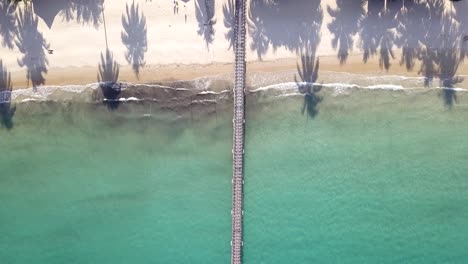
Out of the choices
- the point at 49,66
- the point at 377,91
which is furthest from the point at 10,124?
the point at 377,91

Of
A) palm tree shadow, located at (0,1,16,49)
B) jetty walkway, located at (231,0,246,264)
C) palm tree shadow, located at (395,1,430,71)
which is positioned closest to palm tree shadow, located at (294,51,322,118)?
jetty walkway, located at (231,0,246,264)

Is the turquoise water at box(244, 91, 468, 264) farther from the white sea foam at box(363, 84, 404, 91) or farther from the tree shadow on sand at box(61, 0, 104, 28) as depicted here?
the tree shadow on sand at box(61, 0, 104, 28)

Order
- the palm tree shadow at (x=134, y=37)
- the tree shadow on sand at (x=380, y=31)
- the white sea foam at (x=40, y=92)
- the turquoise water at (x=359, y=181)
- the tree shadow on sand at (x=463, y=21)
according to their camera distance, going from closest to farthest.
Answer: the tree shadow on sand at (x=463, y=21), the tree shadow on sand at (x=380, y=31), the turquoise water at (x=359, y=181), the palm tree shadow at (x=134, y=37), the white sea foam at (x=40, y=92)

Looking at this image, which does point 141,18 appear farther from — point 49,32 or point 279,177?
point 279,177

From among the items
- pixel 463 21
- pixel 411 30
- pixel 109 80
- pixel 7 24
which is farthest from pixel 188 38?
pixel 463 21

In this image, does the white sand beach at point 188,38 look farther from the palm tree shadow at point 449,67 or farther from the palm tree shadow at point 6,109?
the palm tree shadow at point 6,109

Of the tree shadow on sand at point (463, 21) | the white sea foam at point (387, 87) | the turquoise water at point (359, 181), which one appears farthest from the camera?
the white sea foam at point (387, 87)

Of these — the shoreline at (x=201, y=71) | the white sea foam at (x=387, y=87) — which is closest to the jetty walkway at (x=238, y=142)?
the shoreline at (x=201, y=71)
